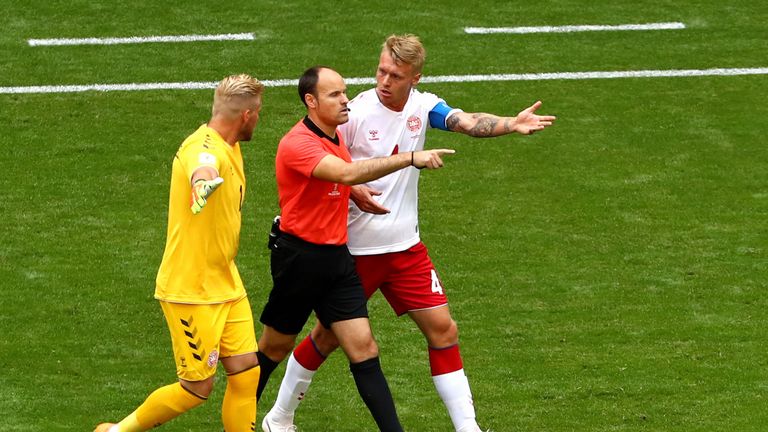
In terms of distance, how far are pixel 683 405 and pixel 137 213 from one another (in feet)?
17.4

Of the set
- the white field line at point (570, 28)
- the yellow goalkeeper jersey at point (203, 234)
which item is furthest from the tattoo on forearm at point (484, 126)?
the white field line at point (570, 28)

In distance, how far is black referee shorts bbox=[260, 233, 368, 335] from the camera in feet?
28.9

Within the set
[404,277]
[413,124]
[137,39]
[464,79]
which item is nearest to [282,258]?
[404,277]

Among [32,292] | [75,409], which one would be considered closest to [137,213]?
[32,292]

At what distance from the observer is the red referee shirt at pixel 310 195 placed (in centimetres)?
863

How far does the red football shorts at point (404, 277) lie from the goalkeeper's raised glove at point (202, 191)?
67.4 inches

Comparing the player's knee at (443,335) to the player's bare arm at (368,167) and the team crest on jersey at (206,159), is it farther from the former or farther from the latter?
the team crest on jersey at (206,159)

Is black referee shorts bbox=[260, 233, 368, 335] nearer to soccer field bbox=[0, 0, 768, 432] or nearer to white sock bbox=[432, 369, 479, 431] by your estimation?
white sock bbox=[432, 369, 479, 431]

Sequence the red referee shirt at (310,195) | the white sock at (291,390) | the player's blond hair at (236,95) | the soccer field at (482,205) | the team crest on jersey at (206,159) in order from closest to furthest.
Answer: the team crest on jersey at (206,159), the player's blond hair at (236,95), the red referee shirt at (310,195), the white sock at (291,390), the soccer field at (482,205)

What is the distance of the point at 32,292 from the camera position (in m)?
11.6

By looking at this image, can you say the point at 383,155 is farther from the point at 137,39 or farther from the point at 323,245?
the point at 137,39

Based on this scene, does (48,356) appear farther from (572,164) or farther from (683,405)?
(572,164)

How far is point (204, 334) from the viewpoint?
8414 millimetres

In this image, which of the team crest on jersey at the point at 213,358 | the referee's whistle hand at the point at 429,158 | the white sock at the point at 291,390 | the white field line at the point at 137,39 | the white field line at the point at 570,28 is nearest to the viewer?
the referee's whistle hand at the point at 429,158
